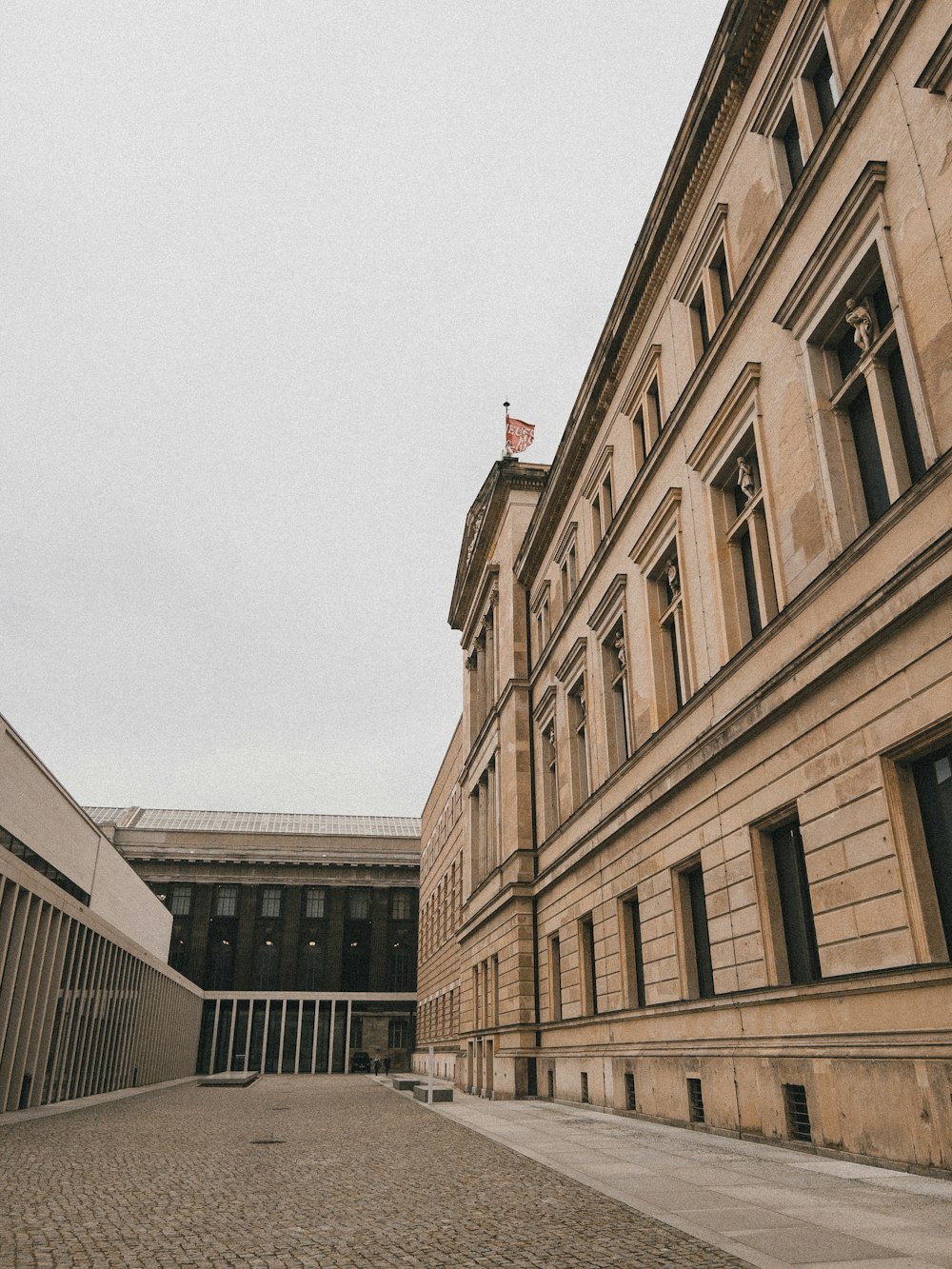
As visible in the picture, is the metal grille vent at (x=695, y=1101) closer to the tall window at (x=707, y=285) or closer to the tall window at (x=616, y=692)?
the tall window at (x=616, y=692)

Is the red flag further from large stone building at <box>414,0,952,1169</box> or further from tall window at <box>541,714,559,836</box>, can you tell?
tall window at <box>541,714,559,836</box>

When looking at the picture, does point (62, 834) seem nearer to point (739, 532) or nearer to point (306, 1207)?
point (739, 532)

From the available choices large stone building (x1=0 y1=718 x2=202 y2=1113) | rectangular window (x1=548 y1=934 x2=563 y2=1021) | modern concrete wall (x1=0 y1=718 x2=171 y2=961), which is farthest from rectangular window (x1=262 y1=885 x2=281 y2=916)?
rectangular window (x1=548 y1=934 x2=563 y2=1021)

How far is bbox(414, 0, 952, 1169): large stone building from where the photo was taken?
38.1ft

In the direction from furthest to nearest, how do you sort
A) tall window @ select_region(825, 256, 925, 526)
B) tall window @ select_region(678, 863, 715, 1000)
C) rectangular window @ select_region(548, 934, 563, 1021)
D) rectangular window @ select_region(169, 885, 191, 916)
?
rectangular window @ select_region(169, 885, 191, 916)
rectangular window @ select_region(548, 934, 563, 1021)
tall window @ select_region(678, 863, 715, 1000)
tall window @ select_region(825, 256, 925, 526)

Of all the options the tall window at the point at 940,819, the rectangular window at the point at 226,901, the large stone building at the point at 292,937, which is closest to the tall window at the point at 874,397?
the tall window at the point at 940,819

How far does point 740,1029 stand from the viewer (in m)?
15.7

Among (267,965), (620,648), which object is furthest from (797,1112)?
(267,965)

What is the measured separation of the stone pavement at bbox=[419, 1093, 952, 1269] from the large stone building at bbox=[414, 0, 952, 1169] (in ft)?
3.14

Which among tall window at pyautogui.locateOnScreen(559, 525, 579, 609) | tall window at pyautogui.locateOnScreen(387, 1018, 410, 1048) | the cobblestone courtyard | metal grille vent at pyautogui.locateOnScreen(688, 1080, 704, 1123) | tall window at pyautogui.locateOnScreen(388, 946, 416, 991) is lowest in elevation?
the cobblestone courtyard

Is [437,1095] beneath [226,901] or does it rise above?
beneath

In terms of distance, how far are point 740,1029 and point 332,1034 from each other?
6155 cm

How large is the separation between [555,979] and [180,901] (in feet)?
179

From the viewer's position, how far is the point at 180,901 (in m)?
76.6
